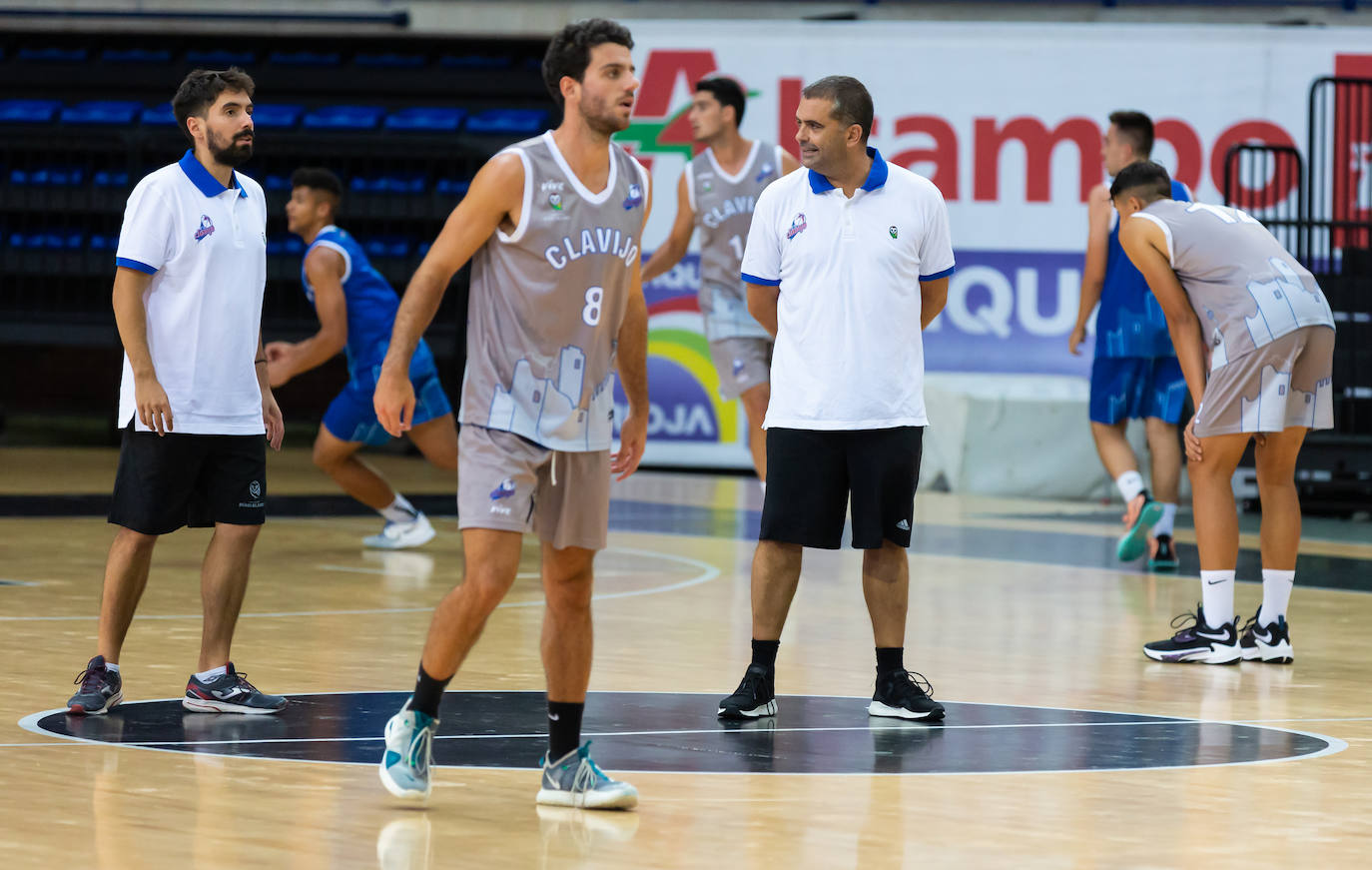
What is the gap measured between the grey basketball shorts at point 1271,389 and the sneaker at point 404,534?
4660mm

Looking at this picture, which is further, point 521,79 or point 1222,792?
point 521,79

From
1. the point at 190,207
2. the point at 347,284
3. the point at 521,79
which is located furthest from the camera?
the point at 521,79

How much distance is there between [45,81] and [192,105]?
517 inches

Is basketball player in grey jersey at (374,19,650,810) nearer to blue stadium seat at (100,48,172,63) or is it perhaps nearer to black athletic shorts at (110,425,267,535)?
black athletic shorts at (110,425,267,535)

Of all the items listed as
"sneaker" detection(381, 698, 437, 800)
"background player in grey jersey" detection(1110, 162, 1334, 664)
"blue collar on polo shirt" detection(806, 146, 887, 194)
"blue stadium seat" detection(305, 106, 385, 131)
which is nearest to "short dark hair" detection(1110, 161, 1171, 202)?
"background player in grey jersey" detection(1110, 162, 1334, 664)

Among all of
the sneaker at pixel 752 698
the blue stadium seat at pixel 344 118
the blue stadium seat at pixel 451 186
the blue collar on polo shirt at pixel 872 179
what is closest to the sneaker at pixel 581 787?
the sneaker at pixel 752 698

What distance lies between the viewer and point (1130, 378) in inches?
419

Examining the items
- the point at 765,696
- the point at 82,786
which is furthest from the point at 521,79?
the point at 82,786

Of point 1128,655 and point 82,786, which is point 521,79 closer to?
point 1128,655

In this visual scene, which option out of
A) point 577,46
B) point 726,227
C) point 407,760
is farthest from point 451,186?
point 407,760

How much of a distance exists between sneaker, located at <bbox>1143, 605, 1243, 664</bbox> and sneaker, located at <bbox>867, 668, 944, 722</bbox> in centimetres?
163

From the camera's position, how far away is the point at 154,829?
4.64 metres

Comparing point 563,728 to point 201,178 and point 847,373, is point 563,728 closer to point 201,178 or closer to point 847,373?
point 847,373

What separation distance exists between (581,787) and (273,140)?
40.0ft
